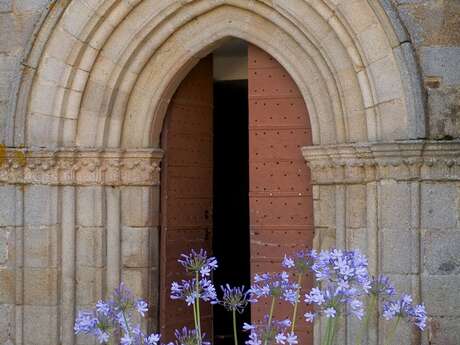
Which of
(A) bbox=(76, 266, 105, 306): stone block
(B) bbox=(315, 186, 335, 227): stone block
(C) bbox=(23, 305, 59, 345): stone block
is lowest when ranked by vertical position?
(C) bbox=(23, 305, 59, 345): stone block

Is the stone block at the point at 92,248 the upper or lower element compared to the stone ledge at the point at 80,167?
lower

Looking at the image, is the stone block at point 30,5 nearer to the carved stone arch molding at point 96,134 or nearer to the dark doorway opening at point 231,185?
the carved stone arch molding at point 96,134

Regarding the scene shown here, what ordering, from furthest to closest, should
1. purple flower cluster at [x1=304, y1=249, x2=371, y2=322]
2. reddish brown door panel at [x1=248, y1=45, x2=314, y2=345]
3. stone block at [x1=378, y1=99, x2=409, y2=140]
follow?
reddish brown door panel at [x1=248, y1=45, x2=314, y2=345], stone block at [x1=378, y1=99, x2=409, y2=140], purple flower cluster at [x1=304, y1=249, x2=371, y2=322]

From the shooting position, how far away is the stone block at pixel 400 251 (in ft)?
17.4

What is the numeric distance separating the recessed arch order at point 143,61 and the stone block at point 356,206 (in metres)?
0.33

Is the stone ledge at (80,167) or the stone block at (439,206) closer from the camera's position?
the stone block at (439,206)

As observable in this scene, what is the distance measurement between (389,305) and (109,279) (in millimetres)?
3398

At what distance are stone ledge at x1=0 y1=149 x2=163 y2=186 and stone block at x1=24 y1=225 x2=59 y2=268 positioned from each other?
0.34 m

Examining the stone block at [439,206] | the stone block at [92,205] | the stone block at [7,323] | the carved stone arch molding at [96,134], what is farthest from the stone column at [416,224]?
the stone block at [7,323]

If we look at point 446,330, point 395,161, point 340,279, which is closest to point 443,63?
point 395,161

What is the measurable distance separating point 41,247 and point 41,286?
0.92ft

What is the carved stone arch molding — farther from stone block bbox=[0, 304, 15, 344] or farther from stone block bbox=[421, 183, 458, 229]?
stone block bbox=[421, 183, 458, 229]

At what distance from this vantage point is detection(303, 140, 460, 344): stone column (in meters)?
5.25

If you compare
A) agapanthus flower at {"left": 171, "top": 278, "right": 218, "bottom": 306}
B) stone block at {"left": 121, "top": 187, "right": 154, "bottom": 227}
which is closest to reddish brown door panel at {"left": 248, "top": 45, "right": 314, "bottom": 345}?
stone block at {"left": 121, "top": 187, "right": 154, "bottom": 227}
